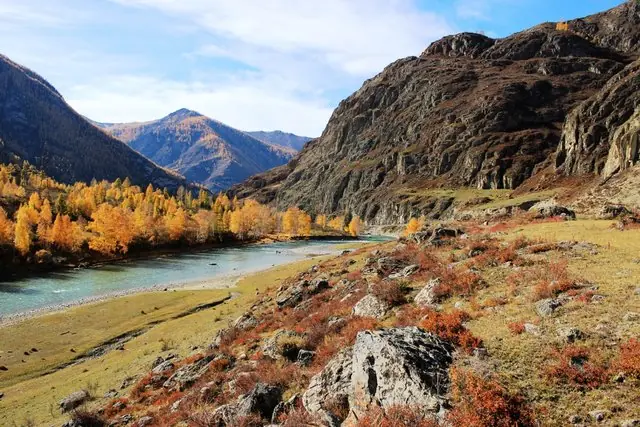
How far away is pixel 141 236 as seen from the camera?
135500 millimetres

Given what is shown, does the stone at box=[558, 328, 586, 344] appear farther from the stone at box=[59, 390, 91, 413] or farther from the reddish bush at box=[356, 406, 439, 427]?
the stone at box=[59, 390, 91, 413]

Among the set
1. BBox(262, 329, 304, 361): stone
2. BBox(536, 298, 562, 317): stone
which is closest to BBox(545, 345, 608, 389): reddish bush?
BBox(536, 298, 562, 317): stone

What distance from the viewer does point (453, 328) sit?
16281 mm

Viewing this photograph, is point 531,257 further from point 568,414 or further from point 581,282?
point 568,414

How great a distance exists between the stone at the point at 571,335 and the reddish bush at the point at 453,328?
2.70m

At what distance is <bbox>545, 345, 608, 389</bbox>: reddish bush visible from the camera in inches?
459

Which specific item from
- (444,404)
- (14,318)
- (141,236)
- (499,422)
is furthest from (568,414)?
(141,236)

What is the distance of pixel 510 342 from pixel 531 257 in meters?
12.5

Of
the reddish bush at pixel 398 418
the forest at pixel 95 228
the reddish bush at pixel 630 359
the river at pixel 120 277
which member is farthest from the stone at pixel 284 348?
the forest at pixel 95 228

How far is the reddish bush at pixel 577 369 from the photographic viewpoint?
11.6 meters

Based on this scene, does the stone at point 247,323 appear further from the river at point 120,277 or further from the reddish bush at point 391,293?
the river at point 120,277

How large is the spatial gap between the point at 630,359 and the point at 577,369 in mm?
1389

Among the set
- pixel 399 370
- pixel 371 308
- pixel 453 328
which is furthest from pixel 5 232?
pixel 399 370

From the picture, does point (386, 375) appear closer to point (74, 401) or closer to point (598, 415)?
point (598, 415)
